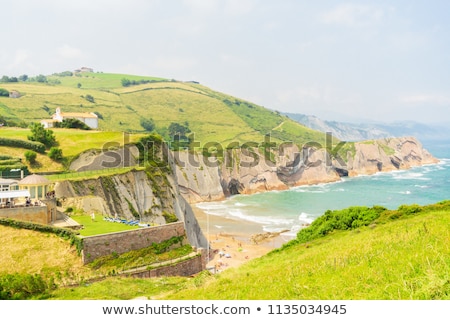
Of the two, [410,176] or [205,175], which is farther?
[410,176]

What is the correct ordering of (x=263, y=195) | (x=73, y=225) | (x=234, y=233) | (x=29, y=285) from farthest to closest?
1. (x=263, y=195)
2. (x=234, y=233)
3. (x=73, y=225)
4. (x=29, y=285)

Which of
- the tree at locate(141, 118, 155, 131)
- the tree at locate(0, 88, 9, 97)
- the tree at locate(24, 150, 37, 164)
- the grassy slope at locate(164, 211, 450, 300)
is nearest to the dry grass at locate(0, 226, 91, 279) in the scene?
the grassy slope at locate(164, 211, 450, 300)

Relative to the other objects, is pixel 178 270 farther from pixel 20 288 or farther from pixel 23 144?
pixel 23 144

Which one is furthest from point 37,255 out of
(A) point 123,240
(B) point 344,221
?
(B) point 344,221

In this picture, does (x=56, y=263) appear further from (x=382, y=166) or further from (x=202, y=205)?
(x=382, y=166)

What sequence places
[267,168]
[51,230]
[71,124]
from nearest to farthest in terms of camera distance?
[51,230] < [71,124] < [267,168]

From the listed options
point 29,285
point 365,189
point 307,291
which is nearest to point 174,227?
point 29,285
